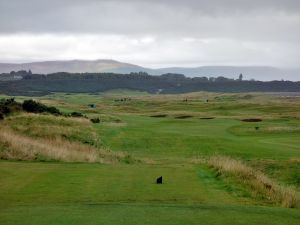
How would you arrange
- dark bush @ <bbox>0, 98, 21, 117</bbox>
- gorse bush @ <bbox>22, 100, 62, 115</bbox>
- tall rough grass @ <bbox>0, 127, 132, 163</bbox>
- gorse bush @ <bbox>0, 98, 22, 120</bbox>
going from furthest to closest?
gorse bush @ <bbox>22, 100, 62, 115</bbox> → dark bush @ <bbox>0, 98, 21, 117</bbox> → gorse bush @ <bbox>0, 98, 22, 120</bbox> → tall rough grass @ <bbox>0, 127, 132, 163</bbox>

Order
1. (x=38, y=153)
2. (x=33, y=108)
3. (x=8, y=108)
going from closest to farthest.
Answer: (x=38, y=153), (x=8, y=108), (x=33, y=108)

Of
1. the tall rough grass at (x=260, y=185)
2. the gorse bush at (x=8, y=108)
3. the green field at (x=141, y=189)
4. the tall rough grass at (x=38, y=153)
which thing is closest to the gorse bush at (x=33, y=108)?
the gorse bush at (x=8, y=108)

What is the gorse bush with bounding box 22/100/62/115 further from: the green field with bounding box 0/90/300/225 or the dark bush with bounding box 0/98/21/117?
the green field with bounding box 0/90/300/225

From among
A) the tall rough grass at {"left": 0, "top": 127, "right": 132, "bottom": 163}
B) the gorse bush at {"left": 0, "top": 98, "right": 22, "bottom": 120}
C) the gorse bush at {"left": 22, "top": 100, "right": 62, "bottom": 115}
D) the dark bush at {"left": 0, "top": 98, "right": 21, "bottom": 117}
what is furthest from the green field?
the gorse bush at {"left": 22, "top": 100, "right": 62, "bottom": 115}

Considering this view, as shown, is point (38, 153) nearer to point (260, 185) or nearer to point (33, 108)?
point (260, 185)

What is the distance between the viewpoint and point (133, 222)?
11.8 metres

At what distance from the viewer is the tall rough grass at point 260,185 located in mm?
16641

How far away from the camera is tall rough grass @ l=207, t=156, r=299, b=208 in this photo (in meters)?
16.6

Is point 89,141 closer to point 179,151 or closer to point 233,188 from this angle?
point 179,151

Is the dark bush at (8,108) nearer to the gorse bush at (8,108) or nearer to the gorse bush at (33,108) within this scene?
the gorse bush at (8,108)

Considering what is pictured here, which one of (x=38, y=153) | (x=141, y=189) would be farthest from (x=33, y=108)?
(x=141, y=189)

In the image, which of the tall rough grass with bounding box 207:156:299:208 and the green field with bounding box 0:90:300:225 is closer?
the green field with bounding box 0:90:300:225

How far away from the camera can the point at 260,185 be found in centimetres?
1936

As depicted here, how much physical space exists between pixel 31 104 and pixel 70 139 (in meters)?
16.7
